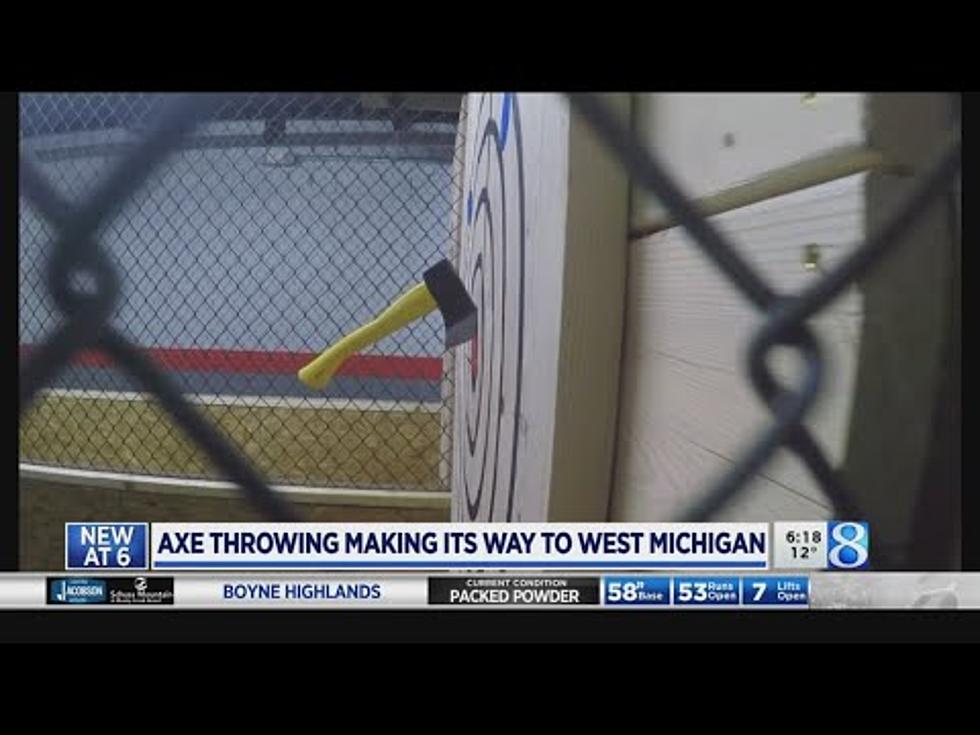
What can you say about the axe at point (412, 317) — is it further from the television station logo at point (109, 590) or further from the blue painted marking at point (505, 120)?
the television station logo at point (109, 590)

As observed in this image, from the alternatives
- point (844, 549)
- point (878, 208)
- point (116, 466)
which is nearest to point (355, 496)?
point (116, 466)

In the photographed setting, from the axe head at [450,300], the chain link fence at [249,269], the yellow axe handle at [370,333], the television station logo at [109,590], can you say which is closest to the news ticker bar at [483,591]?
the television station logo at [109,590]

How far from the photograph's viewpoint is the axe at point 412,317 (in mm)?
1239

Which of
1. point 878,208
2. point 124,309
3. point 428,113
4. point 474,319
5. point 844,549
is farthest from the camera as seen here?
point 474,319

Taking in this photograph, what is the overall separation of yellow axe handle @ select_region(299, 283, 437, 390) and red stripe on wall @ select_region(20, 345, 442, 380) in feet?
0.12

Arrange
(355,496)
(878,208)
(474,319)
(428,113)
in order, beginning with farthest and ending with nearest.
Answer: (474,319)
(355,496)
(428,113)
(878,208)

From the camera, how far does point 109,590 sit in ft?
2.98

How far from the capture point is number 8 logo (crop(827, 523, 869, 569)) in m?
0.83

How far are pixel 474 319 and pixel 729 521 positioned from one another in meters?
0.71

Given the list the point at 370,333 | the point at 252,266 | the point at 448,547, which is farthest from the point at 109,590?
the point at 252,266

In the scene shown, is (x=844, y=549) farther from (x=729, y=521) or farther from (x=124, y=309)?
(x=124, y=309)

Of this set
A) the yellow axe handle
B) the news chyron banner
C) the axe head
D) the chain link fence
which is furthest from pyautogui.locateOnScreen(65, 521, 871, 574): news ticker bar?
the axe head

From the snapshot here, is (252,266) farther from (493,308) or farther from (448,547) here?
(448,547)

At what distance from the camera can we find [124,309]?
105cm
